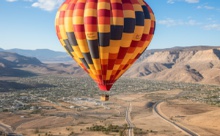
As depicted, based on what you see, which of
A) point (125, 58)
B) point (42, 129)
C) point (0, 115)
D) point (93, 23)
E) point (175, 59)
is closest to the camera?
point (93, 23)

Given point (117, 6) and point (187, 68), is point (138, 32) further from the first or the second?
point (187, 68)

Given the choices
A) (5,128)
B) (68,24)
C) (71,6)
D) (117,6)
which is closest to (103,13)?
(117,6)

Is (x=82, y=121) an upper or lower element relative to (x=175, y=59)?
lower

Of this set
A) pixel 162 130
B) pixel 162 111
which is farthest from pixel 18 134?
pixel 162 111

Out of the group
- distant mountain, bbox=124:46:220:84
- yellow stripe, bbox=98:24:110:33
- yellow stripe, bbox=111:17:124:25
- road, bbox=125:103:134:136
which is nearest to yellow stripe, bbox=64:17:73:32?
yellow stripe, bbox=98:24:110:33

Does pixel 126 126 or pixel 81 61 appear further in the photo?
pixel 126 126

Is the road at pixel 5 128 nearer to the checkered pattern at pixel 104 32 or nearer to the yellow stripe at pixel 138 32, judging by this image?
the checkered pattern at pixel 104 32

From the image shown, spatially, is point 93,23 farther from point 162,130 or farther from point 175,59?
point 175,59
